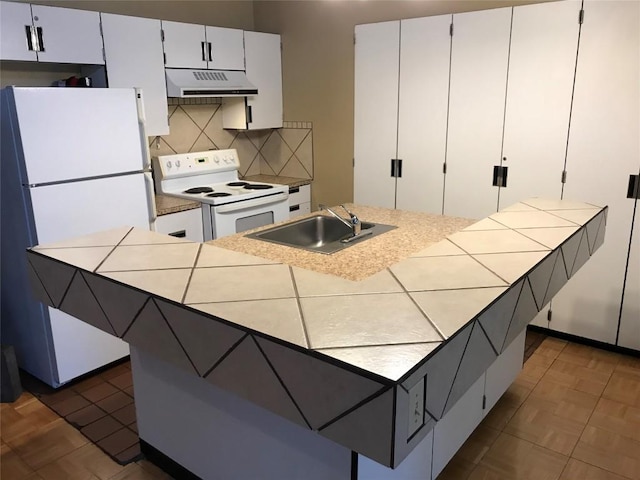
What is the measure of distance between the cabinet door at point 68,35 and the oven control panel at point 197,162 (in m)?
0.97

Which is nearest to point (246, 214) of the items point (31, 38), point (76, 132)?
point (76, 132)

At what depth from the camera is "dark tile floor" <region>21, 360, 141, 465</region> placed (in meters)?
2.50

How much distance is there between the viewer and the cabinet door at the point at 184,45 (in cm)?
371

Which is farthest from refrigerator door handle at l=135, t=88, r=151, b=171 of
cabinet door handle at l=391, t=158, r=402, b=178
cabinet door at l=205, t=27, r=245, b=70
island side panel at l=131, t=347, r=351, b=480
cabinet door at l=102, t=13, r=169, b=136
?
cabinet door handle at l=391, t=158, r=402, b=178

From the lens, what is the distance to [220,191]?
163 inches

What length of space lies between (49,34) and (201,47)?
1186 millimetres

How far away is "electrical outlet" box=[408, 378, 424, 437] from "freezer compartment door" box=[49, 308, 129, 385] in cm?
233

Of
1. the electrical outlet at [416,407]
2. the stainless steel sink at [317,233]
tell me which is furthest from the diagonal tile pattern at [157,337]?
the stainless steel sink at [317,233]

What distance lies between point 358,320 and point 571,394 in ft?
7.46

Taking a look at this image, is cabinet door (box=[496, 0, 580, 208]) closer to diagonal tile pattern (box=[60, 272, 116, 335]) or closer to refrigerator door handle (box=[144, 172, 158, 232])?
refrigerator door handle (box=[144, 172, 158, 232])

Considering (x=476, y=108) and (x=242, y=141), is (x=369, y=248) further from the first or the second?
(x=242, y=141)

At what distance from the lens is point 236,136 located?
15.9 feet

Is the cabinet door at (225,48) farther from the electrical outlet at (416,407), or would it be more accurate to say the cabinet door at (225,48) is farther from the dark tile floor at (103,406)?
the electrical outlet at (416,407)

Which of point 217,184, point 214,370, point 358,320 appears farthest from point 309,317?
point 217,184
